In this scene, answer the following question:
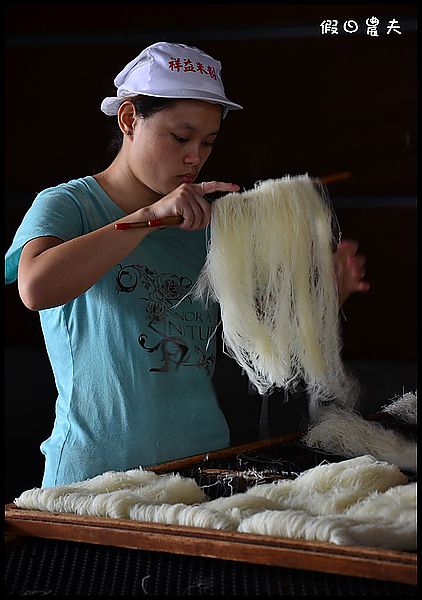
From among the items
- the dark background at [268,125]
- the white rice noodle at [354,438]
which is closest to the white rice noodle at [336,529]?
the white rice noodle at [354,438]

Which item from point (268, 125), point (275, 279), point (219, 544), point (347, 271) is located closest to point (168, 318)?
point (275, 279)

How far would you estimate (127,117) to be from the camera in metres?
1.57

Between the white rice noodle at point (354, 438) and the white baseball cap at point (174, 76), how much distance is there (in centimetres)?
54

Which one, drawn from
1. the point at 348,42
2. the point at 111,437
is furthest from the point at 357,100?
the point at 111,437

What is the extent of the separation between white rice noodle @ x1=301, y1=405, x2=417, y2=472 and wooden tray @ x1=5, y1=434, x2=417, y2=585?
1.51 ft

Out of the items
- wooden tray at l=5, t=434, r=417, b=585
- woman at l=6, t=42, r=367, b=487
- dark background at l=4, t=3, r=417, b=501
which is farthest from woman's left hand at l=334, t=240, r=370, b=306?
dark background at l=4, t=3, r=417, b=501

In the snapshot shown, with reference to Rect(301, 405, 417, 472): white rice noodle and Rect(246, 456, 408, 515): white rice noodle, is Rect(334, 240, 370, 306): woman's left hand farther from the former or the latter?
Rect(246, 456, 408, 515): white rice noodle

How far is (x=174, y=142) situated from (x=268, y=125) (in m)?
1.53

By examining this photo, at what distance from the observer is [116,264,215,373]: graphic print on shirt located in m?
1.51

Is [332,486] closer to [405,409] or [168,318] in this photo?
[168,318]

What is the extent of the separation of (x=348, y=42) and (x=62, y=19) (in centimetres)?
95

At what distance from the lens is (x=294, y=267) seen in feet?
4.75

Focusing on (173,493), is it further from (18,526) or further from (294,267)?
(294,267)

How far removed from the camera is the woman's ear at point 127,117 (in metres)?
1.56
